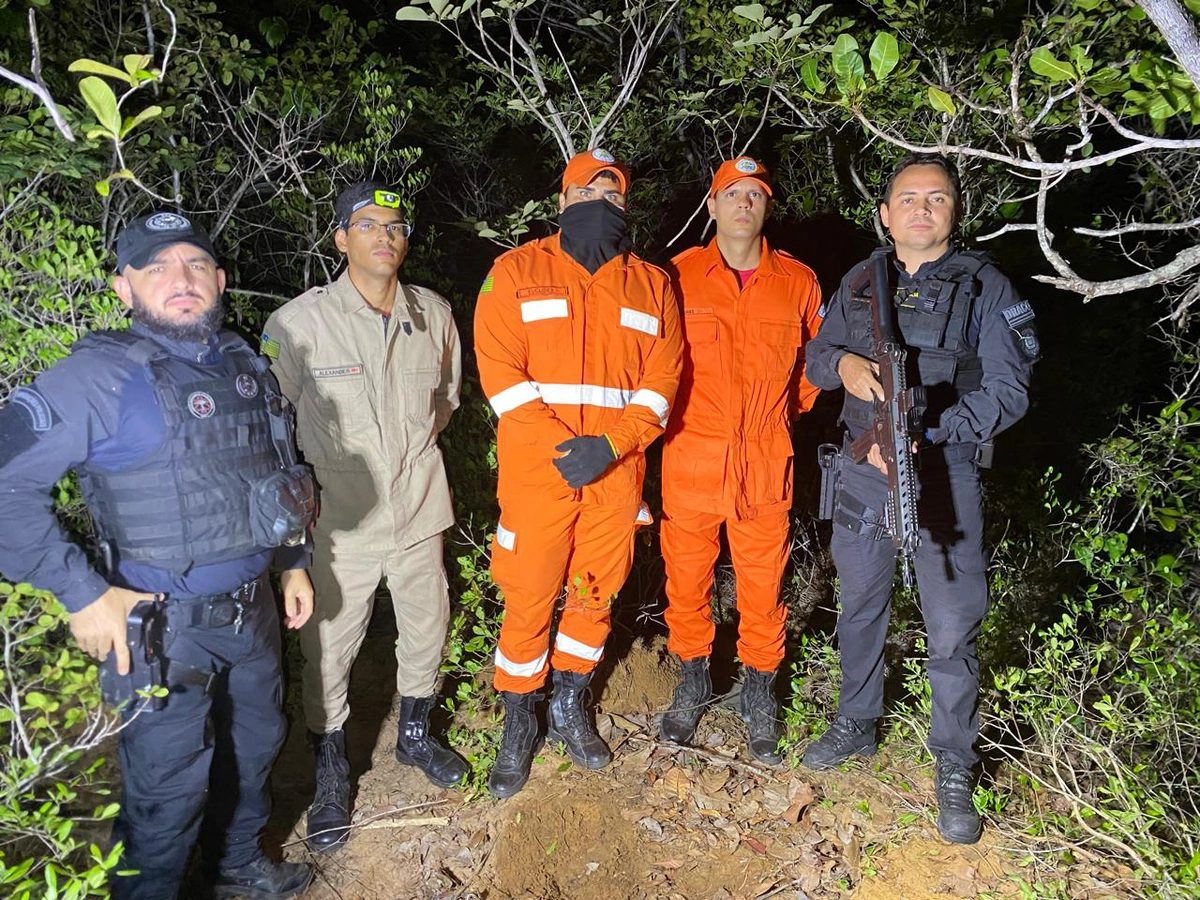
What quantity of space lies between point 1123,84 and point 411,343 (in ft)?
9.23

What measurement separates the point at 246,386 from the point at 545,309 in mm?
1189

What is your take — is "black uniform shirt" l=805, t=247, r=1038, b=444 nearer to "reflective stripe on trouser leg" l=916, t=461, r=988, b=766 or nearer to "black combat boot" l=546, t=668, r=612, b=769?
"reflective stripe on trouser leg" l=916, t=461, r=988, b=766

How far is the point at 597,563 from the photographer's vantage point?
3.30 metres

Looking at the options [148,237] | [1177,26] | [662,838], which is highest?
[1177,26]

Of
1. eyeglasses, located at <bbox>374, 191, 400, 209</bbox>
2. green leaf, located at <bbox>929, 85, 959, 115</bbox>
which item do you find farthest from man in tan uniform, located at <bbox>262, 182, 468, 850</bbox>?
green leaf, located at <bbox>929, 85, 959, 115</bbox>

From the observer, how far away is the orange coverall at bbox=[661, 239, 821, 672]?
11.1 feet

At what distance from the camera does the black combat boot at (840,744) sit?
3.45m

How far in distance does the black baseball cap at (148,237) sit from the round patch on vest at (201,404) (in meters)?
0.44

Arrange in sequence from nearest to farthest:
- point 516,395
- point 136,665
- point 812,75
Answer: point 136,665
point 812,75
point 516,395

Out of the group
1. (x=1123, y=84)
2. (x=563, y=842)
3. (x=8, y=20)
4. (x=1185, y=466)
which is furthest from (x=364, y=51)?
(x=1185, y=466)

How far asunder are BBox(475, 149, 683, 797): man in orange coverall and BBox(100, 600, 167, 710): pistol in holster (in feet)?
4.52

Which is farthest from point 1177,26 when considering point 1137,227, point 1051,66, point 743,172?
point 743,172

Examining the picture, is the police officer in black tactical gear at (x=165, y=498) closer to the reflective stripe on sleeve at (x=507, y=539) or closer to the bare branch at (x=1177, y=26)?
the reflective stripe on sleeve at (x=507, y=539)

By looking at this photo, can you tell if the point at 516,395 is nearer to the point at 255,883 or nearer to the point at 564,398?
the point at 564,398
